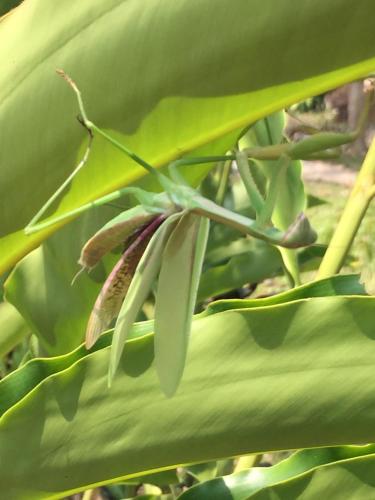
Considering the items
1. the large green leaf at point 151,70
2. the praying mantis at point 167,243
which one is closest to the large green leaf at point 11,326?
the large green leaf at point 151,70

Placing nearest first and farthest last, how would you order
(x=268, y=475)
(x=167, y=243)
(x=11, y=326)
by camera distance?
(x=167, y=243), (x=268, y=475), (x=11, y=326)

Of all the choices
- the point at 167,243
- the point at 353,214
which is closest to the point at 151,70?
the point at 167,243

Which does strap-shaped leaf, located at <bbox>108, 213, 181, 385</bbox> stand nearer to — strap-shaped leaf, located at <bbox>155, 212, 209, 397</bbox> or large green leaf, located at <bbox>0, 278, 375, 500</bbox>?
strap-shaped leaf, located at <bbox>155, 212, 209, 397</bbox>

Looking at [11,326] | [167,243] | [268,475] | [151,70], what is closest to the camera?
[167,243]

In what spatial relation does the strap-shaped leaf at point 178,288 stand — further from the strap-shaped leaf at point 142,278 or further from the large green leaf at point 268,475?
the large green leaf at point 268,475

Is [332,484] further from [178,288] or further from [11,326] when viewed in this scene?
[11,326]

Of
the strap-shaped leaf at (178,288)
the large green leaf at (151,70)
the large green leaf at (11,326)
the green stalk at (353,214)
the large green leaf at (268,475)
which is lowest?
the large green leaf at (268,475)
